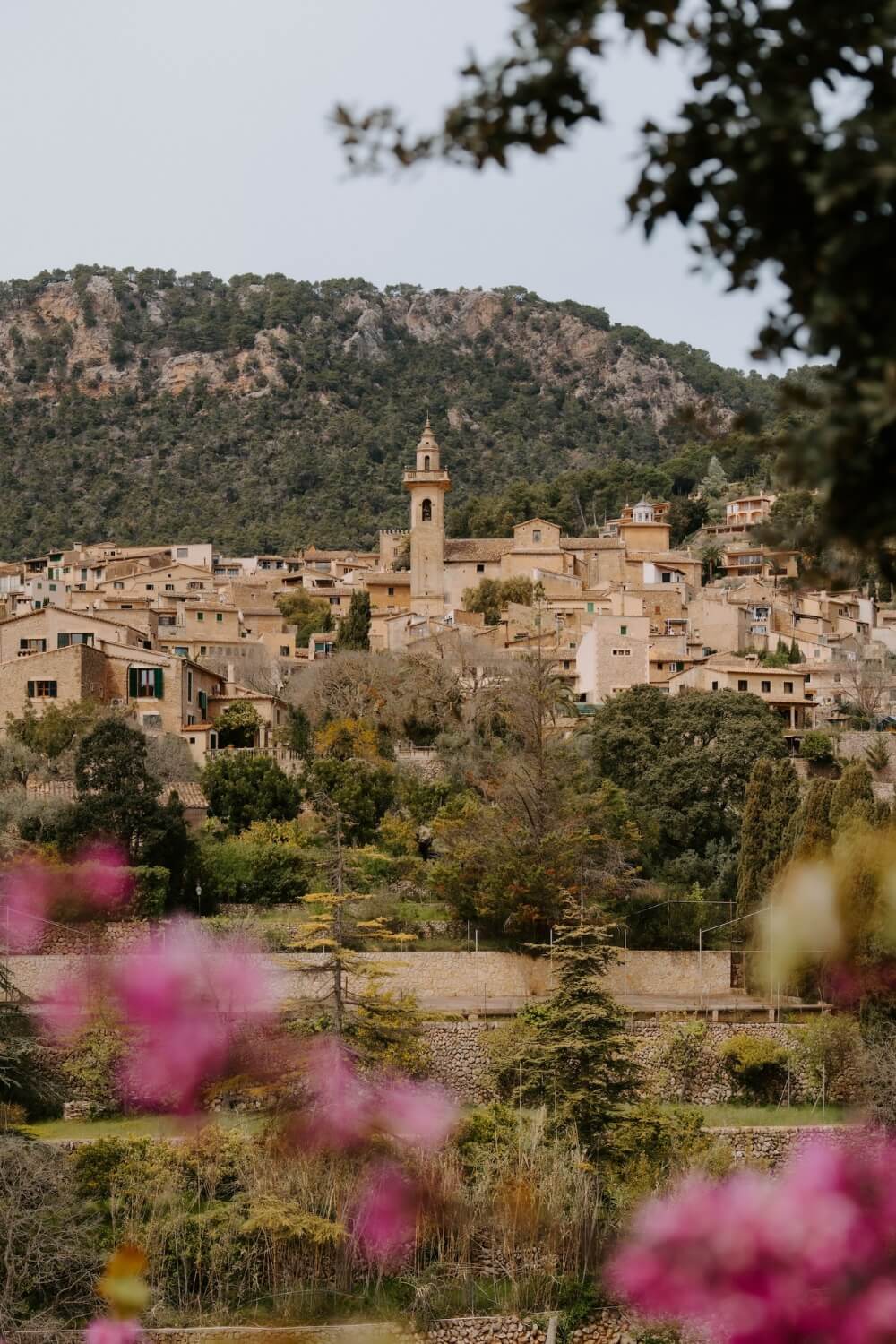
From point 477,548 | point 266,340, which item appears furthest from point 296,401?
point 477,548

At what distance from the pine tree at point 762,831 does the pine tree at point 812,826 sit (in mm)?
289

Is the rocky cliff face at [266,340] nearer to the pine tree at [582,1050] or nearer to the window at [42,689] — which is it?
the window at [42,689]

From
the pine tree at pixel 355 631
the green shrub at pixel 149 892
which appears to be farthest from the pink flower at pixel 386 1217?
the pine tree at pixel 355 631

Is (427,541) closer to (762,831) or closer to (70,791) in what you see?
(70,791)

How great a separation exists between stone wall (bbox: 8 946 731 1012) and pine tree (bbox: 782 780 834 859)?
2.04 m

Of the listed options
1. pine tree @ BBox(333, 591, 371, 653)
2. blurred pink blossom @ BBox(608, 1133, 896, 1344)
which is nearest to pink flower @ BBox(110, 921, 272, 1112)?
blurred pink blossom @ BBox(608, 1133, 896, 1344)

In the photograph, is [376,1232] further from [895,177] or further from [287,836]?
[895,177]

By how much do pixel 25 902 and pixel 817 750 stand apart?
1834 cm

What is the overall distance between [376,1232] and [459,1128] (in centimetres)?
225

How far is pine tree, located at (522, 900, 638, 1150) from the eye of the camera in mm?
21516

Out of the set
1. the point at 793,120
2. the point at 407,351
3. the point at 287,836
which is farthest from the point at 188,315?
the point at 793,120

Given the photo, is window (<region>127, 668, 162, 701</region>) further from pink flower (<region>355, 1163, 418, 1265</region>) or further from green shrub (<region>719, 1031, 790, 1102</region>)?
pink flower (<region>355, 1163, 418, 1265</region>)

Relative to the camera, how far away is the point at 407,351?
13875 cm

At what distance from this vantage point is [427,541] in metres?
59.9
